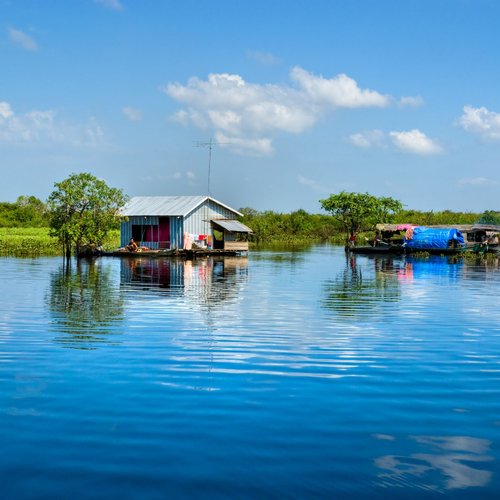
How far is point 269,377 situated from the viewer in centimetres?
905

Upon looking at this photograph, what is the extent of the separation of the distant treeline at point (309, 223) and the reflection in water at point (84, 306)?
1915 inches

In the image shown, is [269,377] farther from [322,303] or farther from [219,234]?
[219,234]

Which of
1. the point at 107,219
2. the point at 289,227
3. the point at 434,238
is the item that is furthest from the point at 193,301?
the point at 289,227

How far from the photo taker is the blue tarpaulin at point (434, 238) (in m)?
48.1

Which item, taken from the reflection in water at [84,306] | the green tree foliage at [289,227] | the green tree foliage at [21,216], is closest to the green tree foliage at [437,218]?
the green tree foliage at [289,227]

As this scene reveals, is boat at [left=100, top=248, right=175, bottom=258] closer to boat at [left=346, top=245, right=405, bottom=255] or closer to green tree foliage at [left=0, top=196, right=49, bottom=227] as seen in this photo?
boat at [left=346, top=245, right=405, bottom=255]

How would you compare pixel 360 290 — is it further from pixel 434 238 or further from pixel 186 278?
pixel 434 238

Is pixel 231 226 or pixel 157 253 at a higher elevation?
pixel 231 226

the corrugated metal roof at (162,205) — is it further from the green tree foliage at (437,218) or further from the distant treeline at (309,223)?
the green tree foliage at (437,218)

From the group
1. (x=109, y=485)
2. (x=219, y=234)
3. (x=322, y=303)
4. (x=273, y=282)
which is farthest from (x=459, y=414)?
(x=219, y=234)

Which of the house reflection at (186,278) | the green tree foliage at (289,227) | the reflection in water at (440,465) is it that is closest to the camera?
the reflection in water at (440,465)

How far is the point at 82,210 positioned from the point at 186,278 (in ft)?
50.6

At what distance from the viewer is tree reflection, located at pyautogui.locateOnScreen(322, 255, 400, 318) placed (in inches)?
686

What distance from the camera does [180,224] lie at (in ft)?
139
